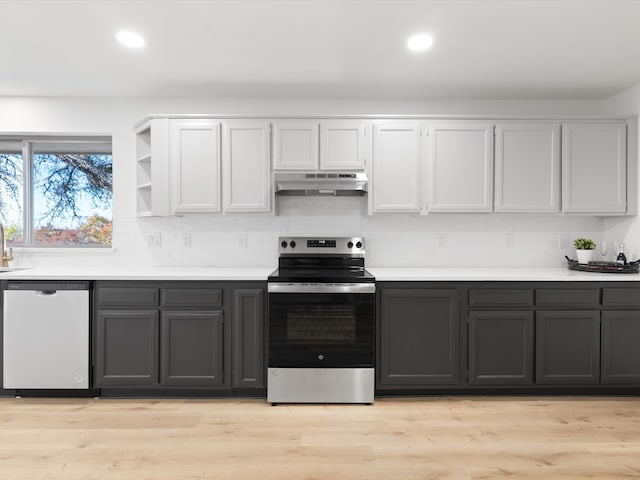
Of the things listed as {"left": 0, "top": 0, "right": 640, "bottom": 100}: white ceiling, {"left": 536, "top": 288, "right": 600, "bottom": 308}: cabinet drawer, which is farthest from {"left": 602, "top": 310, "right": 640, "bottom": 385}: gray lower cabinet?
{"left": 0, "top": 0, "right": 640, "bottom": 100}: white ceiling

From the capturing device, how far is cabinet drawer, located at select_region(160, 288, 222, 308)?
309 cm

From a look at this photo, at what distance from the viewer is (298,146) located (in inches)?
135

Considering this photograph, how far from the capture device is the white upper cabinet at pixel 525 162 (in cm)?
345

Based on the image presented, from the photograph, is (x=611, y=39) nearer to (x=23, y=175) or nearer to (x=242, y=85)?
(x=242, y=85)

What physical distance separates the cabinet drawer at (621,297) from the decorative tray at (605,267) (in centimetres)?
20

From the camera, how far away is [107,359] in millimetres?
3094

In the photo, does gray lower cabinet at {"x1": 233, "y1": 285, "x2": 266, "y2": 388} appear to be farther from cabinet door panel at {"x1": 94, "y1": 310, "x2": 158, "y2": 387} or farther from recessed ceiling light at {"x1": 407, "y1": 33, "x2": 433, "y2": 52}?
recessed ceiling light at {"x1": 407, "y1": 33, "x2": 433, "y2": 52}

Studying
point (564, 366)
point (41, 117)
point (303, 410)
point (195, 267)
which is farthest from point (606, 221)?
point (41, 117)

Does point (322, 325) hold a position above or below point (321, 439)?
above

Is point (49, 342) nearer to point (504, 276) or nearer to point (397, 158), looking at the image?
point (397, 158)

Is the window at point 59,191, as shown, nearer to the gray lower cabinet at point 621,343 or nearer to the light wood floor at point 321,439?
the light wood floor at point 321,439

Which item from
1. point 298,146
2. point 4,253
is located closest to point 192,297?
point 298,146

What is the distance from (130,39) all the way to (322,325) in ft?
7.56

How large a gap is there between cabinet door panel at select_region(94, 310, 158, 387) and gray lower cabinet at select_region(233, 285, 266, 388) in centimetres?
60
